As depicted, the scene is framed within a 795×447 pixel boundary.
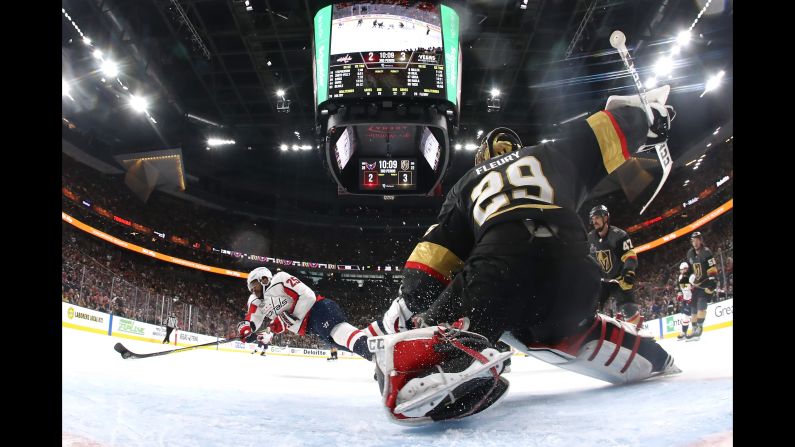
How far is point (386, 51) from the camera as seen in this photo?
105 inches

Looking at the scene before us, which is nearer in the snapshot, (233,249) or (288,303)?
(288,303)

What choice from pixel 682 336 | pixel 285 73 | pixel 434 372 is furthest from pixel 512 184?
pixel 285 73

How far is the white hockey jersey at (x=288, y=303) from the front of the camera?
164 centimetres

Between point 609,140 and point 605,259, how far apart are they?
863 mm

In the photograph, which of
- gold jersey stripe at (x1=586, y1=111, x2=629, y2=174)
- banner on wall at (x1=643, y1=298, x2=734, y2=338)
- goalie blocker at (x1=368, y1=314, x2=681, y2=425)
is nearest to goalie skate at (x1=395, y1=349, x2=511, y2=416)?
goalie blocker at (x1=368, y1=314, x2=681, y2=425)

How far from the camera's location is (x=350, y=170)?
2.72m

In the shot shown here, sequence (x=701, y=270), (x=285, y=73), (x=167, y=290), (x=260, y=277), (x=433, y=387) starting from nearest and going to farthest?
(x=433, y=387) → (x=260, y=277) → (x=701, y=270) → (x=167, y=290) → (x=285, y=73)

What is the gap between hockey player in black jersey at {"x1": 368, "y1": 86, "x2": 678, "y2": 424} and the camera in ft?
2.01

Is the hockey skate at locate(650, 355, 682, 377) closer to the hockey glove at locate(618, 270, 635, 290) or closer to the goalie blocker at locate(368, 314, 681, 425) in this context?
the goalie blocker at locate(368, 314, 681, 425)

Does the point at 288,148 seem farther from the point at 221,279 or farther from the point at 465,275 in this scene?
the point at 465,275

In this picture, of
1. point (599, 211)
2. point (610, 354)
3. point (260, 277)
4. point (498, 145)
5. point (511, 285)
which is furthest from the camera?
point (260, 277)

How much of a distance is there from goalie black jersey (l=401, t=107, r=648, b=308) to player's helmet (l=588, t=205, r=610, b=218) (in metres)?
0.59

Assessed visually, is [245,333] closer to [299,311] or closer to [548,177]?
[299,311]

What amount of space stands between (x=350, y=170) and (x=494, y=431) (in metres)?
2.22
